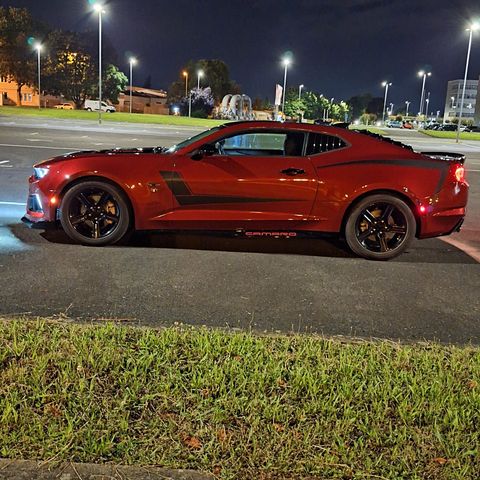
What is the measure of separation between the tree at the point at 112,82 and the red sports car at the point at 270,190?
9055 cm

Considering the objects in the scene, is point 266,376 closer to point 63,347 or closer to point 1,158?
point 63,347

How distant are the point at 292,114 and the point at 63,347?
121901mm

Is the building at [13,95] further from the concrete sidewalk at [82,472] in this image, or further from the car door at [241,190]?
the concrete sidewalk at [82,472]

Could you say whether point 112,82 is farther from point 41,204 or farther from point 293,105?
point 41,204

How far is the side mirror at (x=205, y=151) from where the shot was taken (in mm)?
6695

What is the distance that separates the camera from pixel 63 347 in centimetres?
394

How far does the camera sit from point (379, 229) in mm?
6816

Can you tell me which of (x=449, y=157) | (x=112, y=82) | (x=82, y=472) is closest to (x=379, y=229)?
(x=449, y=157)

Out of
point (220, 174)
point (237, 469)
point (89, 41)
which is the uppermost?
point (89, 41)

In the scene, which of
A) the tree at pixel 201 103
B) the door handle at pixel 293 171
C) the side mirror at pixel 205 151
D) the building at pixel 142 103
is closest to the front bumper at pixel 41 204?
the side mirror at pixel 205 151

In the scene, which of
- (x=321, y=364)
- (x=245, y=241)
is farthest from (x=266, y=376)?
(x=245, y=241)

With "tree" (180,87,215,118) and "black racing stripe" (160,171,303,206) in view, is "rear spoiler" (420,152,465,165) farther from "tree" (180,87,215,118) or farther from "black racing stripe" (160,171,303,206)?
"tree" (180,87,215,118)

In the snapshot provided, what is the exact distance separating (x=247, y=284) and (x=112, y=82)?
93.1 metres

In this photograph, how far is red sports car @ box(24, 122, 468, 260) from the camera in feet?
21.9
